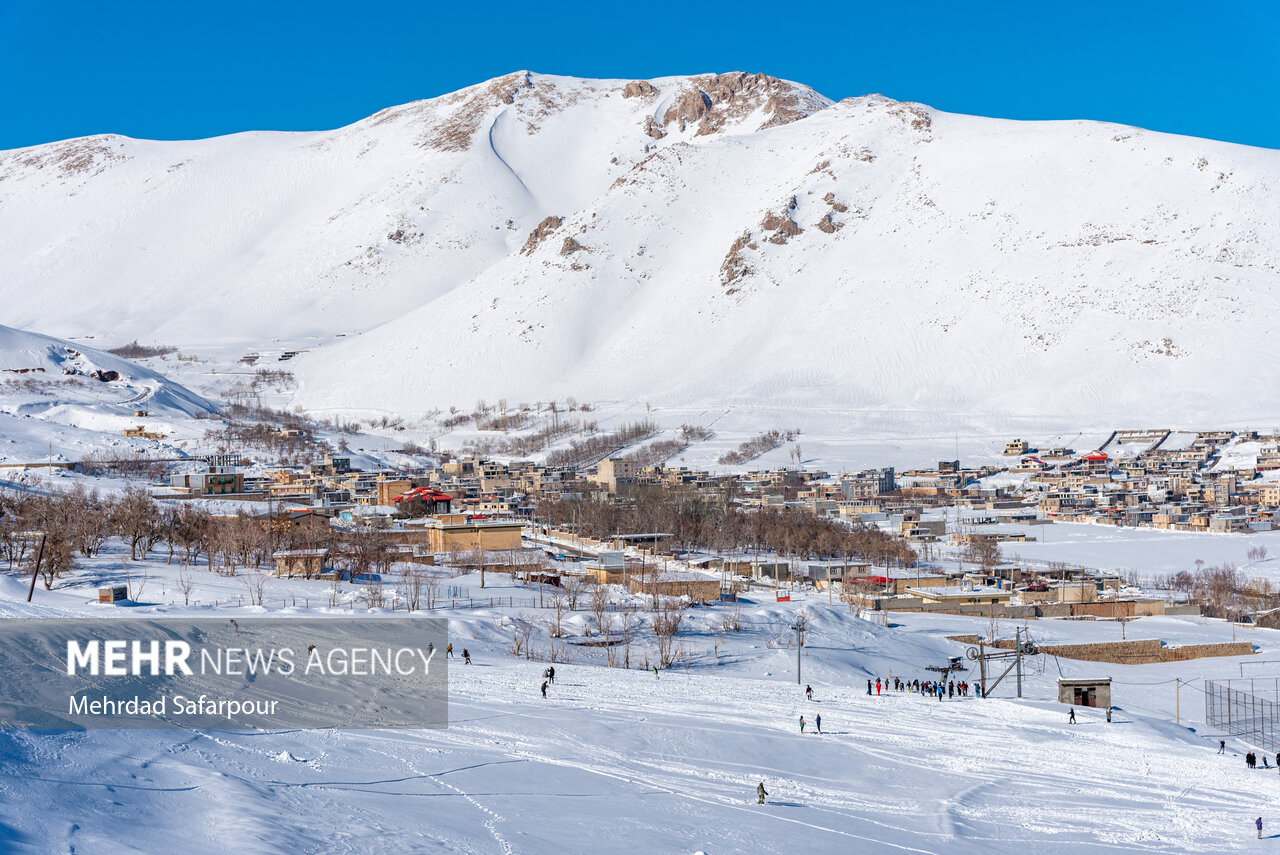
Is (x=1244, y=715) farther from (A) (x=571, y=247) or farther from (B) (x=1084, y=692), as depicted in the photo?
(A) (x=571, y=247)

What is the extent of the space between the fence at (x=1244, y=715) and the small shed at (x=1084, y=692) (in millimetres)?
1858

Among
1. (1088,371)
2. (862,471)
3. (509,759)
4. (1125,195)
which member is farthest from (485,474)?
(1125,195)

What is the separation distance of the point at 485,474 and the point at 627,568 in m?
47.0

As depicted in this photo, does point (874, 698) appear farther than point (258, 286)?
No

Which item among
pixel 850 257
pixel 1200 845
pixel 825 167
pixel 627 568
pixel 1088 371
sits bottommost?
pixel 1200 845

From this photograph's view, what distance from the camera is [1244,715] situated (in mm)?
23469

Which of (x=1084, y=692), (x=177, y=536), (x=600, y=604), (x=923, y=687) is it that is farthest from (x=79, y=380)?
(x=1084, y=692)

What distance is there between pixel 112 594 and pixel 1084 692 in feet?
60.4

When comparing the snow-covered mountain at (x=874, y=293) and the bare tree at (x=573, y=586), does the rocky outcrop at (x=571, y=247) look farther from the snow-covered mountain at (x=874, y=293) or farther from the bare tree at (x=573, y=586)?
the bare tree at (x=573, y=586)

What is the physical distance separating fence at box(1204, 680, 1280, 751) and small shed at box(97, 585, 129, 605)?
20.4 metres

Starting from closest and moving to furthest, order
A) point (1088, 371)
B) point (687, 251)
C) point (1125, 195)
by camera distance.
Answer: point (1088, 371), point (1125, 195), point (687, 251)

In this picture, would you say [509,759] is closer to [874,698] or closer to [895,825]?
[895,825]

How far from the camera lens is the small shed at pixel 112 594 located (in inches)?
988

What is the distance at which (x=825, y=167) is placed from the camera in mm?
149125
